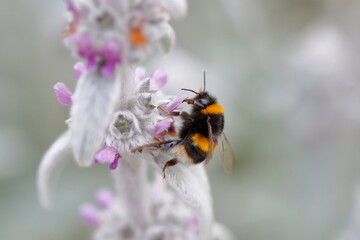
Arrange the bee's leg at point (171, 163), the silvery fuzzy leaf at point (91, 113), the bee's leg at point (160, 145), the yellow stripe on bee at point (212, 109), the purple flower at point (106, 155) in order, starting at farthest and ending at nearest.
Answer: the yellow stripe on bee at point (212, 109) → the bee's leg at point (171, 163) → the bee's leg at point (160, 145) → the purple flower at point (106, 155) → the silvery fuzzy leaf at point (91, 113)

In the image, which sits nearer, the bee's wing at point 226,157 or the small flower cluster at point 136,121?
the small flower cluster at point 136,121

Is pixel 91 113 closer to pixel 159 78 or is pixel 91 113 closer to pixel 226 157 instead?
pixel 159 78

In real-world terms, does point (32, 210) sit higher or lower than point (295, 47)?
lower

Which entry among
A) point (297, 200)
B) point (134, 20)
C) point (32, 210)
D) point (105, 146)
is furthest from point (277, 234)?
point (134, 20)

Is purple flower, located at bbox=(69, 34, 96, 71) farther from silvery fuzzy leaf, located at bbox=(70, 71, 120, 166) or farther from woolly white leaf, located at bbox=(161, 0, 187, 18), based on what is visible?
woolly white leaf, located at bbox=(161, 0, 187, 18)

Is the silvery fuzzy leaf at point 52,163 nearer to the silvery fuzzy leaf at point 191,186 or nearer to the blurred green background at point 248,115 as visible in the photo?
the silvery fuzzy leaf at point 191,186

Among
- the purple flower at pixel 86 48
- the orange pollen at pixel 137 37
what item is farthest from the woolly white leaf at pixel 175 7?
the purple flower at pixel 86 48

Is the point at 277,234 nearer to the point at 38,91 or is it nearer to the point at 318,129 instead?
the point at 318,129

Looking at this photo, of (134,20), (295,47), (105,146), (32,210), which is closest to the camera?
(134,20)
